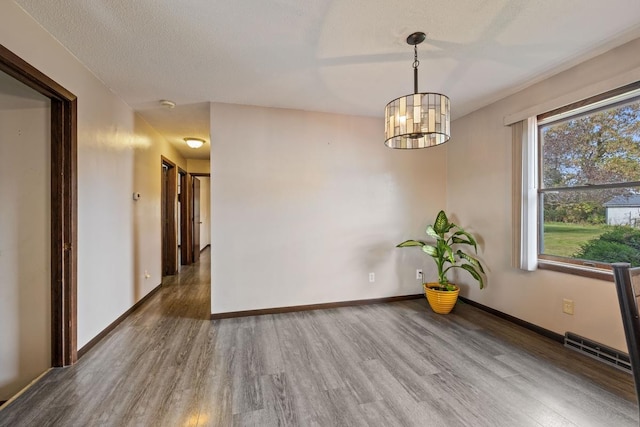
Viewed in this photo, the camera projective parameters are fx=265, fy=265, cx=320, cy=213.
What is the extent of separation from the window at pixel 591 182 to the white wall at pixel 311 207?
1.29 metres

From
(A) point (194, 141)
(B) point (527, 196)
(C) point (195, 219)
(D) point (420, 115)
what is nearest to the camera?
Result: (D) point (420, 115)

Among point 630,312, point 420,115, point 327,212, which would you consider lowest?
point 630,312

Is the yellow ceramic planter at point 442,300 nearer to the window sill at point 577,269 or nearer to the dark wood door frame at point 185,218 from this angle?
the window sill at point 577,269

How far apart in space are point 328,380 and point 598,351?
2.15m

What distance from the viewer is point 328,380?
6.09 ft

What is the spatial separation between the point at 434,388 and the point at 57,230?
9.59 feet

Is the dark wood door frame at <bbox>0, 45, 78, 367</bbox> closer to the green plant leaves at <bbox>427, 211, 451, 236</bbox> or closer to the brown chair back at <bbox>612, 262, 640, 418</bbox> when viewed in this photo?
the brown chair back at <bbox>612, 262, 640, 418</bbox>

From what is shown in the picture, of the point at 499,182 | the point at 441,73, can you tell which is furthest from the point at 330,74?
the point at 499,182

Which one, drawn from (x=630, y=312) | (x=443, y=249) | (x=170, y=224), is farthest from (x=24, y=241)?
(x=443, y=249)

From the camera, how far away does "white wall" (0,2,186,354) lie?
1768mm

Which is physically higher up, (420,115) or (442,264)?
(420,115)

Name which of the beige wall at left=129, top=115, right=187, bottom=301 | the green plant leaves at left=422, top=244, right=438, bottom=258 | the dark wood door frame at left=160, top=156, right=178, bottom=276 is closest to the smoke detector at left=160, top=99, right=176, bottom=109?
the beige wall at left=129, top=115, right=187, bottom=301

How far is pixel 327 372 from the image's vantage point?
6.40ft

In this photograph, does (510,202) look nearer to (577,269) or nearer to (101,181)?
(577,269)
